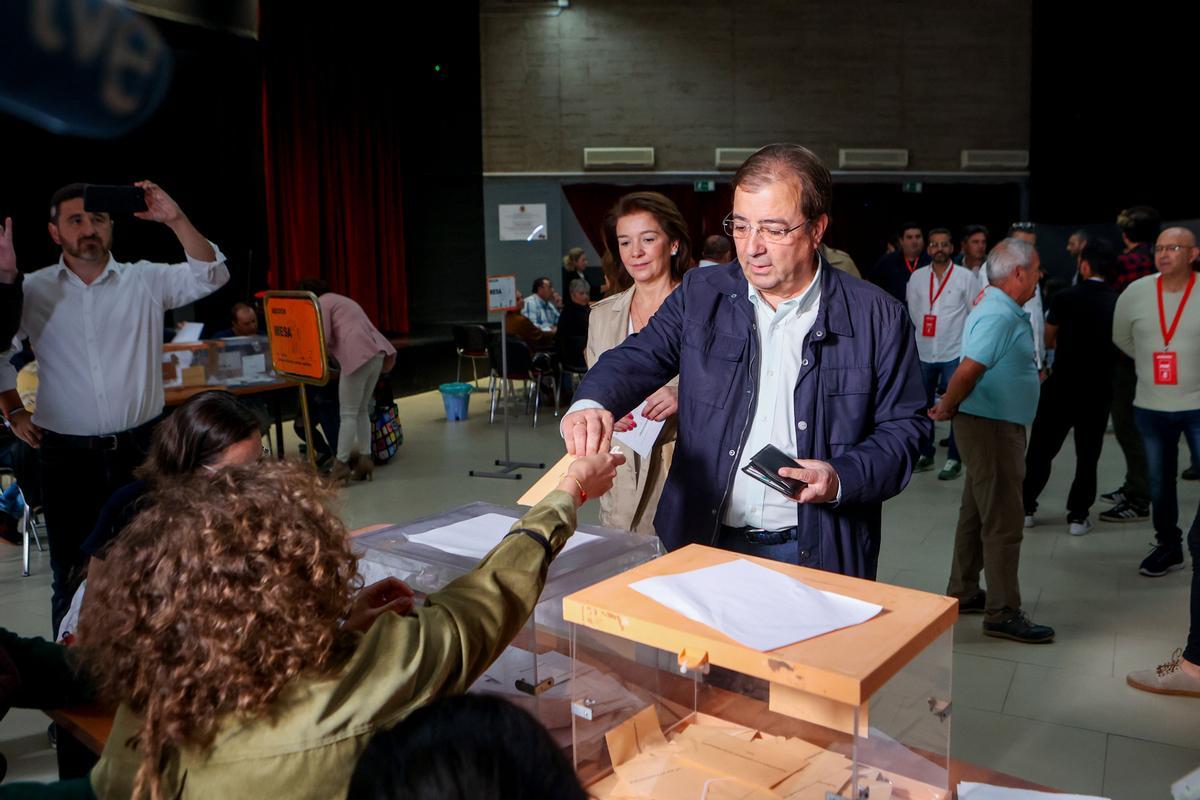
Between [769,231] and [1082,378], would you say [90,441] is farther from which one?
[1082,378]

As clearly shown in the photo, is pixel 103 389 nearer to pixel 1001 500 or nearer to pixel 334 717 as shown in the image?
pixel 334 717

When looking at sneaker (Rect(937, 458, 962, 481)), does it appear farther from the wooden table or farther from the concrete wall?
the concrete wall

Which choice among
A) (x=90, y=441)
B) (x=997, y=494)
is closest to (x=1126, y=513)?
(x=997, y=494)

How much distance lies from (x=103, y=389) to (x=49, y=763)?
3.98ft

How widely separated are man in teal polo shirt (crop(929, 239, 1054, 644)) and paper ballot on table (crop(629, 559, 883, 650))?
8.44 ft

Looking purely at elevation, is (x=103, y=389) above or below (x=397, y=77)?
below

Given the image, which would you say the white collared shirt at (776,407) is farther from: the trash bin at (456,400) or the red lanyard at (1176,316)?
the trash bin at (456,400)

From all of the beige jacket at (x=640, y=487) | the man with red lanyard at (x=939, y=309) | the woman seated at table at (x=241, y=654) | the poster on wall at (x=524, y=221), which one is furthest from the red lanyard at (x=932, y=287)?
the poster on wall at (x=524, y=221)

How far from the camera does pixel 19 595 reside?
439 centimetres

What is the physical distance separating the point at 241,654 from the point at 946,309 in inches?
256

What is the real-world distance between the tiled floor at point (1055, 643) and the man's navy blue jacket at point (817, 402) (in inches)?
58.2

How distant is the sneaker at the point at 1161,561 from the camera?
4.45m

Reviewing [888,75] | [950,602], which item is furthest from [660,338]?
[888,75]

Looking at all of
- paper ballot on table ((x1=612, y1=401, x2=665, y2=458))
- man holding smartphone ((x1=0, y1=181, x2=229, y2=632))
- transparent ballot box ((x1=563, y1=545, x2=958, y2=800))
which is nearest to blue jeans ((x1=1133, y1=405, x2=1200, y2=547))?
paper ballot on table ((x1=612, y1=401, x2=665, y2=458))
